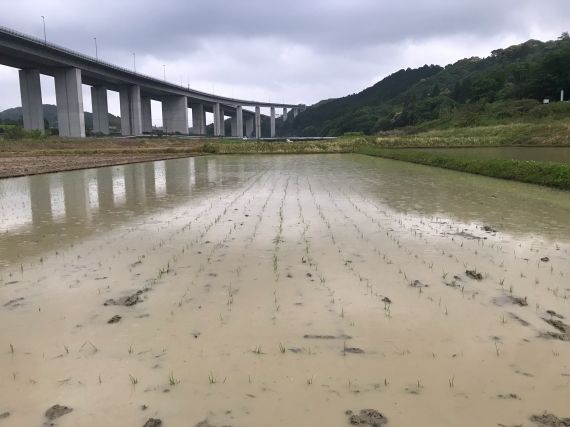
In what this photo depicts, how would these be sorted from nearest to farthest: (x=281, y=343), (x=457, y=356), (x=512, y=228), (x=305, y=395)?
(x=305, y=395), (x=457, y=356), (x=281, y=343), (x=512, y=228)

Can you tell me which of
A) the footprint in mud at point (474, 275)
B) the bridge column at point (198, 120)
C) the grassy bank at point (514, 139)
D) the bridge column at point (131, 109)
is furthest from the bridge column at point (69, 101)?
the footprint in mud at point (474, 275)

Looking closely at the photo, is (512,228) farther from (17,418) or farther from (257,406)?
(17,418)

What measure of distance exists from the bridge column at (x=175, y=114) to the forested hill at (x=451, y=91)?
51730 mm

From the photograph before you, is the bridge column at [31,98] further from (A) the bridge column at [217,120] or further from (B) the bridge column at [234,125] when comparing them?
(B) the bridge column at [234,125]

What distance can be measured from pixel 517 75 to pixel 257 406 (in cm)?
10809

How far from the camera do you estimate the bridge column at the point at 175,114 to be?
97250 millimetres

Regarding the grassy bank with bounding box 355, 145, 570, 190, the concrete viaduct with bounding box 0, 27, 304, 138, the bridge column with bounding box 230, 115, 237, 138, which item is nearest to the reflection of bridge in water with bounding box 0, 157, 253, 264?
the grassy bank with bounding box 355, 145, 570, 190

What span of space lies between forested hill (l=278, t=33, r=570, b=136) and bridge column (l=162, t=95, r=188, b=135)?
170 ft

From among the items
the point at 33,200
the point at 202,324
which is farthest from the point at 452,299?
the point at 33,200

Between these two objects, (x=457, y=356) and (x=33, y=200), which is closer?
(x=457, y=356)

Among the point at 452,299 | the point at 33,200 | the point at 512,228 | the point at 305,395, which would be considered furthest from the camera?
the point at 33,200

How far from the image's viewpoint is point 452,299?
4512mm

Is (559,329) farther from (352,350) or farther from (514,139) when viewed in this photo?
(514,139)

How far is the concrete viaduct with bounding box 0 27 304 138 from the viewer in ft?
180
